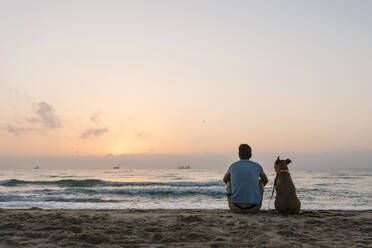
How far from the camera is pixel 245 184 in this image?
6.28 m

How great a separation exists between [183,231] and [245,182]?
1.99 meters

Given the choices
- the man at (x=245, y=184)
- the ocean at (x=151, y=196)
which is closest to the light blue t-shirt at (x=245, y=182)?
the man at (x=245, y=184)

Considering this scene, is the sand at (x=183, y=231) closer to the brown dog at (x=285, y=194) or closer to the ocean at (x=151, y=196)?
the brown dog at (x=285, y=194)

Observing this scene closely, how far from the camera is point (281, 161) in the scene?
21.3 feet

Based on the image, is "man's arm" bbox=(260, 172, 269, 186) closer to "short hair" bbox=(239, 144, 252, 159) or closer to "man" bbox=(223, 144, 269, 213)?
"man" bbox=(223, 144, 269, 213)

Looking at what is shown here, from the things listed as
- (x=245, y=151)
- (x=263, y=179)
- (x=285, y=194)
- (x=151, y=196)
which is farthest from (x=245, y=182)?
(x=151, y=196)

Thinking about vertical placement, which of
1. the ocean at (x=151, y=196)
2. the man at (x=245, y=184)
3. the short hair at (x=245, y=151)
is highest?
the short hair at (x=245, y=151)

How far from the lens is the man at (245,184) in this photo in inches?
248

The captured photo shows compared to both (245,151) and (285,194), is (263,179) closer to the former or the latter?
(285,194)

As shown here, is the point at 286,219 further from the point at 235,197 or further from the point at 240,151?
the point at 240,151

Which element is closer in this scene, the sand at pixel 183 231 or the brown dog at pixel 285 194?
the sand at pixel 183 231

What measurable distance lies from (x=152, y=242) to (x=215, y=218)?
1.92 m

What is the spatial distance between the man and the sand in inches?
15.7

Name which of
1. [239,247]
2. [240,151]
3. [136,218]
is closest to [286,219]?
[240,151]
